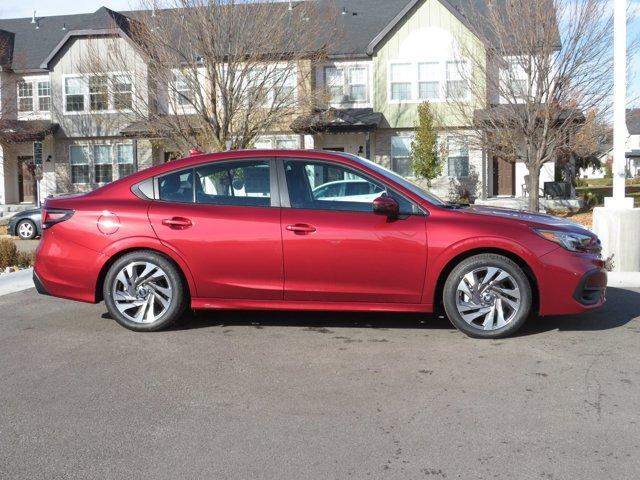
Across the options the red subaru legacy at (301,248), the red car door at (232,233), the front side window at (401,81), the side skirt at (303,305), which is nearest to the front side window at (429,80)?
the front side window at (401,81)

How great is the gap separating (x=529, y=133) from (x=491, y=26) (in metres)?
2.95

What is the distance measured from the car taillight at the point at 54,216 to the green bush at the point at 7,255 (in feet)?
17.7

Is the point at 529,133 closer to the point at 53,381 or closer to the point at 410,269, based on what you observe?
the point at 410,269

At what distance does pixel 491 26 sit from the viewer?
19.4 meters

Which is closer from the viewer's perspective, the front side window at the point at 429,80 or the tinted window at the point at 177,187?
the tinted window at the point at 177,187

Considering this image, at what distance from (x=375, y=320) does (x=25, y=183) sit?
93.0 feet

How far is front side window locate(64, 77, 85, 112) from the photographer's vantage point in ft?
96.1

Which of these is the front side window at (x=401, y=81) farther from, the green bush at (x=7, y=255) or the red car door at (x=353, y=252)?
the red car door at (x=353, y=252)

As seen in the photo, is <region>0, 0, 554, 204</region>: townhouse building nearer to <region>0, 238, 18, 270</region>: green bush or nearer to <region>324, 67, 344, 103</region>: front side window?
<region>324, 67, 344, 103</region>: front side window

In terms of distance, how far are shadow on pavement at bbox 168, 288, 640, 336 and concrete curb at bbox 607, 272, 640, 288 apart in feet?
4.46

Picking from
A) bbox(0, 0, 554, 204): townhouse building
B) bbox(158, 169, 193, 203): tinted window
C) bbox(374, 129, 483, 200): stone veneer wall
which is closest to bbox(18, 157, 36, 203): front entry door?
bbox(0, 0, 554, 204): townhouse building

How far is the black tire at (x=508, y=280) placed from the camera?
20.6 feet

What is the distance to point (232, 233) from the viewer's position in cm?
648

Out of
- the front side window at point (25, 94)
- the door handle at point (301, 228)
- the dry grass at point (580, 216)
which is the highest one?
the front side window at point (25, 94)
